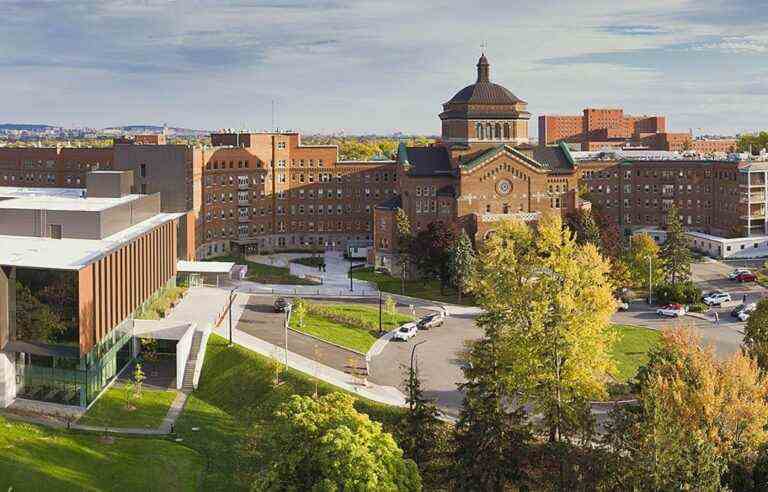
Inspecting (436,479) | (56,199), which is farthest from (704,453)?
(56,199)

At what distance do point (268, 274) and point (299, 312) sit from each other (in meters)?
30.3

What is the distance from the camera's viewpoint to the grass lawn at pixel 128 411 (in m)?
52.6

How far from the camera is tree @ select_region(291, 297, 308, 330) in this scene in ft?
223

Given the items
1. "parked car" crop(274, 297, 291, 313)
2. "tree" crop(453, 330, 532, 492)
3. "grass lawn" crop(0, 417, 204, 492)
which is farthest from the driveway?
"grass lawn" crop(0, 417, 204, 492)

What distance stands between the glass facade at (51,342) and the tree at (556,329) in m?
28.1

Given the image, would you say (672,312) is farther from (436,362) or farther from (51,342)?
(51,342)

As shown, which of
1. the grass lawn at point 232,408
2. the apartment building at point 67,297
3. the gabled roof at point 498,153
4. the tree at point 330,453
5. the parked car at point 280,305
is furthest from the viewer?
the gabled roof at point 498,153

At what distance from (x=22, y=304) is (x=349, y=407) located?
28.8 meters

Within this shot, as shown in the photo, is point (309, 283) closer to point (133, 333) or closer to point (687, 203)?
point (133, 333)

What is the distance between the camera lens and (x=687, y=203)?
12350 centimetres

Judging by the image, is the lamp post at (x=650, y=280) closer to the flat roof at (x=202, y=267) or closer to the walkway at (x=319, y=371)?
the walkway at (x=319, y=371)

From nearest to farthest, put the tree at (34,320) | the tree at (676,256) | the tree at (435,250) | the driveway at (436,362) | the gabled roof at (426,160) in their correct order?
the tree at (34,320)
the driveway at (436,362)
the tree at (435,250)
the tree at (676,256)
the gabled roof at (426,160)

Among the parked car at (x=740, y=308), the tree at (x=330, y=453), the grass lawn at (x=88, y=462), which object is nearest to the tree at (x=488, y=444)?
the tree at (x=330, y=453)

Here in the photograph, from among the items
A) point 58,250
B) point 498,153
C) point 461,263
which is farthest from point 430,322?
point 58,250
